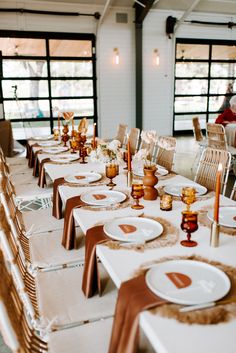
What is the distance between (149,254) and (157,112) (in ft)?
29.3

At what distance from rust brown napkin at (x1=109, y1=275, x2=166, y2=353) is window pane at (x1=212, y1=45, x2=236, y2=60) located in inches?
423

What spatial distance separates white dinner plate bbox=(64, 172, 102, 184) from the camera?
8.79ft

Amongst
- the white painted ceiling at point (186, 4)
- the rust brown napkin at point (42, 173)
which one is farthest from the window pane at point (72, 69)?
the rust brown napkin at point (42, 173)

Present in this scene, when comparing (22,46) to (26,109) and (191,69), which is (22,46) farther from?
(191,69)

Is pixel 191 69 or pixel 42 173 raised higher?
pixel 191 69

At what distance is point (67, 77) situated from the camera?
9375 millimetres

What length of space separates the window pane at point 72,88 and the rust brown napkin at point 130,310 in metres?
8.67

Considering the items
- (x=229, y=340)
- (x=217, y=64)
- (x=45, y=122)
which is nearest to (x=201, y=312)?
(x=229, y=340)

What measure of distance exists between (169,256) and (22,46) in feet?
27.8

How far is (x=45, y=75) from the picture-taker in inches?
360

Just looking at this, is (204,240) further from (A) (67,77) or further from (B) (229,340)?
(A) (67,77)

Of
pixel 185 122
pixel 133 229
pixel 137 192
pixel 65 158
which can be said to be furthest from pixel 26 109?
pixel 133 229

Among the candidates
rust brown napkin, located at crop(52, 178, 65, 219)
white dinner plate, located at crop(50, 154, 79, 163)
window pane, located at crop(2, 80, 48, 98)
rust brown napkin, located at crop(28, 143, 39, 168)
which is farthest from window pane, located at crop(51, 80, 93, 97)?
rust brown napkin, located at crop(52, 178, 65, 219)

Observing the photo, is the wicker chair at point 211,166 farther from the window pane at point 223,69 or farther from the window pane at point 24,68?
the window pane at point 223,69
